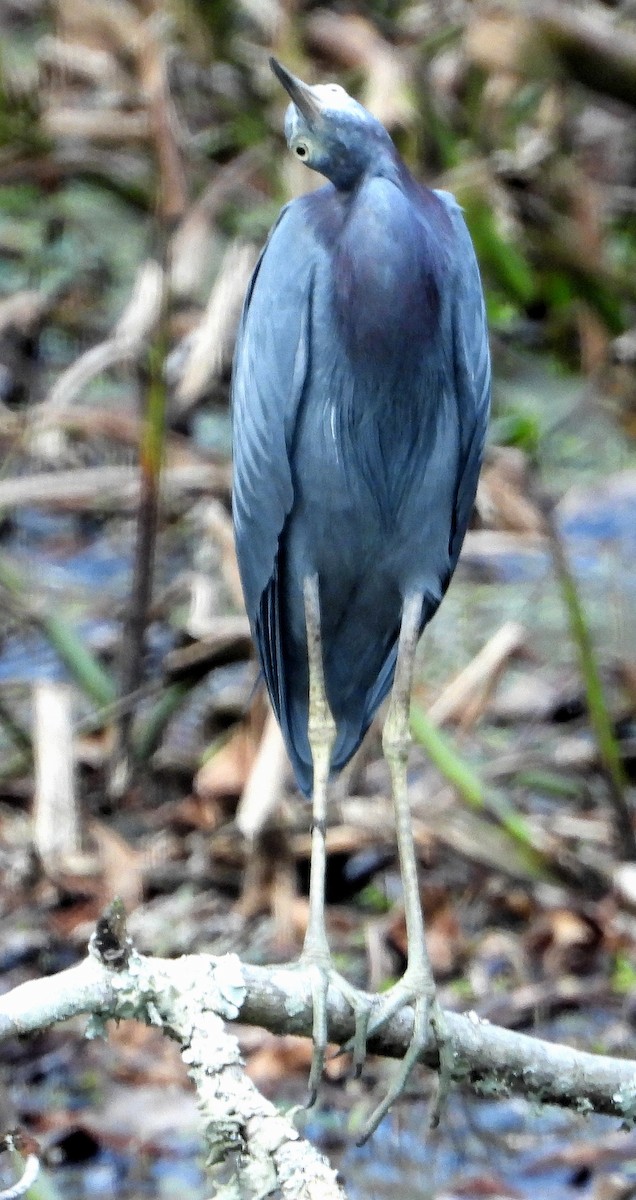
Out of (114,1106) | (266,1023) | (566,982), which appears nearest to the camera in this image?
(266,1023)

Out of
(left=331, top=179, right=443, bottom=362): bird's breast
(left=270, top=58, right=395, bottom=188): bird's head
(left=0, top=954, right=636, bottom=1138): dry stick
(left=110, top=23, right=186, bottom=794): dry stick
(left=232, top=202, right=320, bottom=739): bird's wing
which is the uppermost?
(left=270, top=58, right=395, bottom=188): bird's head

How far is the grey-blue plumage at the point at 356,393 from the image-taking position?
2613 millimetres

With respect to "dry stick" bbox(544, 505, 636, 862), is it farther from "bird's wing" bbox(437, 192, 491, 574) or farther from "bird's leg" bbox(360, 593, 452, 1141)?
"bird's leg" bbox(360, 593, 452, 1141)

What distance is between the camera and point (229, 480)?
4.52 m

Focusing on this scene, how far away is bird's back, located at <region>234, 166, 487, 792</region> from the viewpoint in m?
2.63

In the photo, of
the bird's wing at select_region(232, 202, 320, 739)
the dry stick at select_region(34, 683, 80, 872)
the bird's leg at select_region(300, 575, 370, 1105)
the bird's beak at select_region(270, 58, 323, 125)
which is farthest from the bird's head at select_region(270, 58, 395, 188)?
the dry stick at select_region(34, 683, 80, 872)

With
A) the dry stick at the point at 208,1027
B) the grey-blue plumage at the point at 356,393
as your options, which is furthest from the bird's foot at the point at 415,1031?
the grey-blue plumage at the point at 356,393

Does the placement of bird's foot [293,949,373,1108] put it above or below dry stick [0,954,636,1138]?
below

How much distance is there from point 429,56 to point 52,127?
4.55ft

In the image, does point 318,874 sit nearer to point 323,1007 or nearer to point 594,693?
point 323,1007

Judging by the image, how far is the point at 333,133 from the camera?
255 centimetres

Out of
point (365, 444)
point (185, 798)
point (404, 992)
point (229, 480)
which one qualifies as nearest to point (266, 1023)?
point (404, 992)

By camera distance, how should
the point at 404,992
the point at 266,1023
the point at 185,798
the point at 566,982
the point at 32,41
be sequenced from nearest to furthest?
1. the point at 266,1023
2. the point at 404,992
3. the point at 566,982
4. the point at 185,798
5. the point at 32,41

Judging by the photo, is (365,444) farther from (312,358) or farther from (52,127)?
(52,127)
